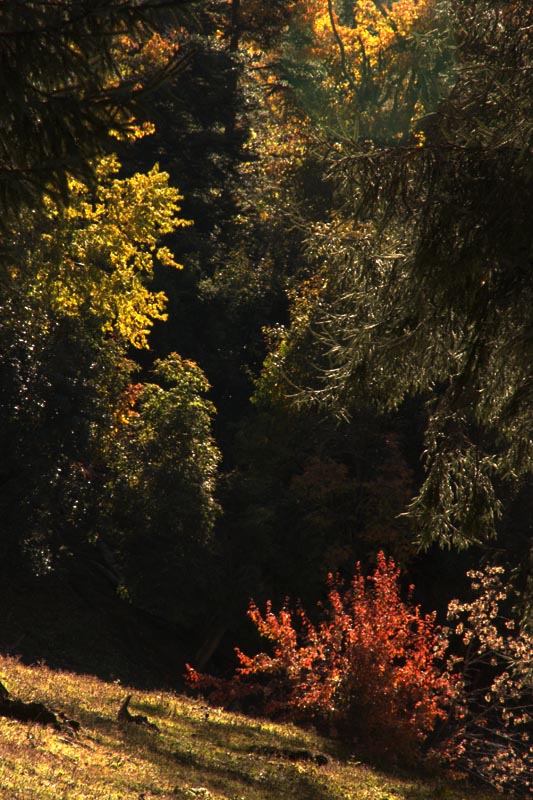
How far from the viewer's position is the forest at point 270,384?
851cm

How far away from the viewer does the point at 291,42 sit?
174 ft

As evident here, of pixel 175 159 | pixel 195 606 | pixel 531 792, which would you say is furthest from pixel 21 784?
pixel 175 159

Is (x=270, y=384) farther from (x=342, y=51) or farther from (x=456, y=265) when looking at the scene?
(x=342, y=51)

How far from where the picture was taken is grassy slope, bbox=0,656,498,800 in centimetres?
948

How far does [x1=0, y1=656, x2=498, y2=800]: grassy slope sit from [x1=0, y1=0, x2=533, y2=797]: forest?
1.62m

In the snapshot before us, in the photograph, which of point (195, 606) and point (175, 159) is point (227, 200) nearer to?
point (175, 159)

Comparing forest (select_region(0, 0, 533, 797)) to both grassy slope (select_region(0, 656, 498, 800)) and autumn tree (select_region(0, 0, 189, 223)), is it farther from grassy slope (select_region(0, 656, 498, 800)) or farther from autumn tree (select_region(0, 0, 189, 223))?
grassy slope (select_region(0, 656, 498, 800))

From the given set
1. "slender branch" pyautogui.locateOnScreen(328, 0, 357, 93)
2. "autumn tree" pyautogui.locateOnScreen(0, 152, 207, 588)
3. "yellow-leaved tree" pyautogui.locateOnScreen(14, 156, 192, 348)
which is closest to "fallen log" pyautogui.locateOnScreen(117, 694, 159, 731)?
"autumn tree" pyautogui.locateOnScreen(0, 152, 207, 588)

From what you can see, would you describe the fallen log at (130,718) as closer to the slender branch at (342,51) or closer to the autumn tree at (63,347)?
the autumn tree at (63,347)

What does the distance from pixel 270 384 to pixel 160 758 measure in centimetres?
1449

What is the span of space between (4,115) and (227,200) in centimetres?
2801

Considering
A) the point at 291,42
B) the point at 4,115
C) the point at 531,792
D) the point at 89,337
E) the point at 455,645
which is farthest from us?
the point at 291,42

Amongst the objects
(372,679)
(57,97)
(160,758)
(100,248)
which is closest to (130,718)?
(160,758)

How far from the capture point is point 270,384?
2594 cm
